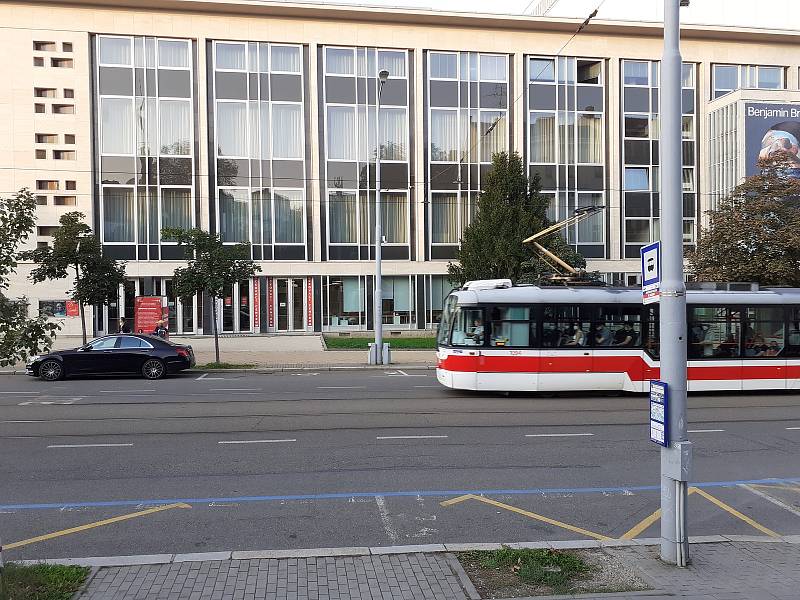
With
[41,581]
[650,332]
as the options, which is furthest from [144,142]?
[41,581]

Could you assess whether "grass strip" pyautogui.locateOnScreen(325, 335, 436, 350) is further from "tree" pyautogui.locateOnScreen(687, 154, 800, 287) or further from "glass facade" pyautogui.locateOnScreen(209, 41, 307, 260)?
"tree" pyautogui.locateOnScreen(687, 154, 800, 287)

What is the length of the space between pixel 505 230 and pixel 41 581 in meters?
25.5

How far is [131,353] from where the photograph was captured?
67.8 ft

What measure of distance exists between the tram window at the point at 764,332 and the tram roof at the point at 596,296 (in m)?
0.26

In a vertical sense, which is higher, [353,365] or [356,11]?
[356,11]

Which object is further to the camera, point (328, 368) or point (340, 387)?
point (328, 368)

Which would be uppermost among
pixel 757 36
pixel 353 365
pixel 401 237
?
pixel 757 36

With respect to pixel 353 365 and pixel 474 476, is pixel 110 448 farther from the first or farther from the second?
pixel 353 365

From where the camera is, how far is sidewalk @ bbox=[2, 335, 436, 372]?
25562mm

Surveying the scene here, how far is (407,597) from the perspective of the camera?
5.07 metres

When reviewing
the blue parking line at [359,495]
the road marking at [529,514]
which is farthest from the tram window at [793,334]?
the road marking at [529,514]

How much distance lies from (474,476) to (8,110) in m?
32.9

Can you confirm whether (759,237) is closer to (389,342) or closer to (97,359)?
(389,342)

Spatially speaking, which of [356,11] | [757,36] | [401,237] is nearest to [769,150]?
[757,36]
